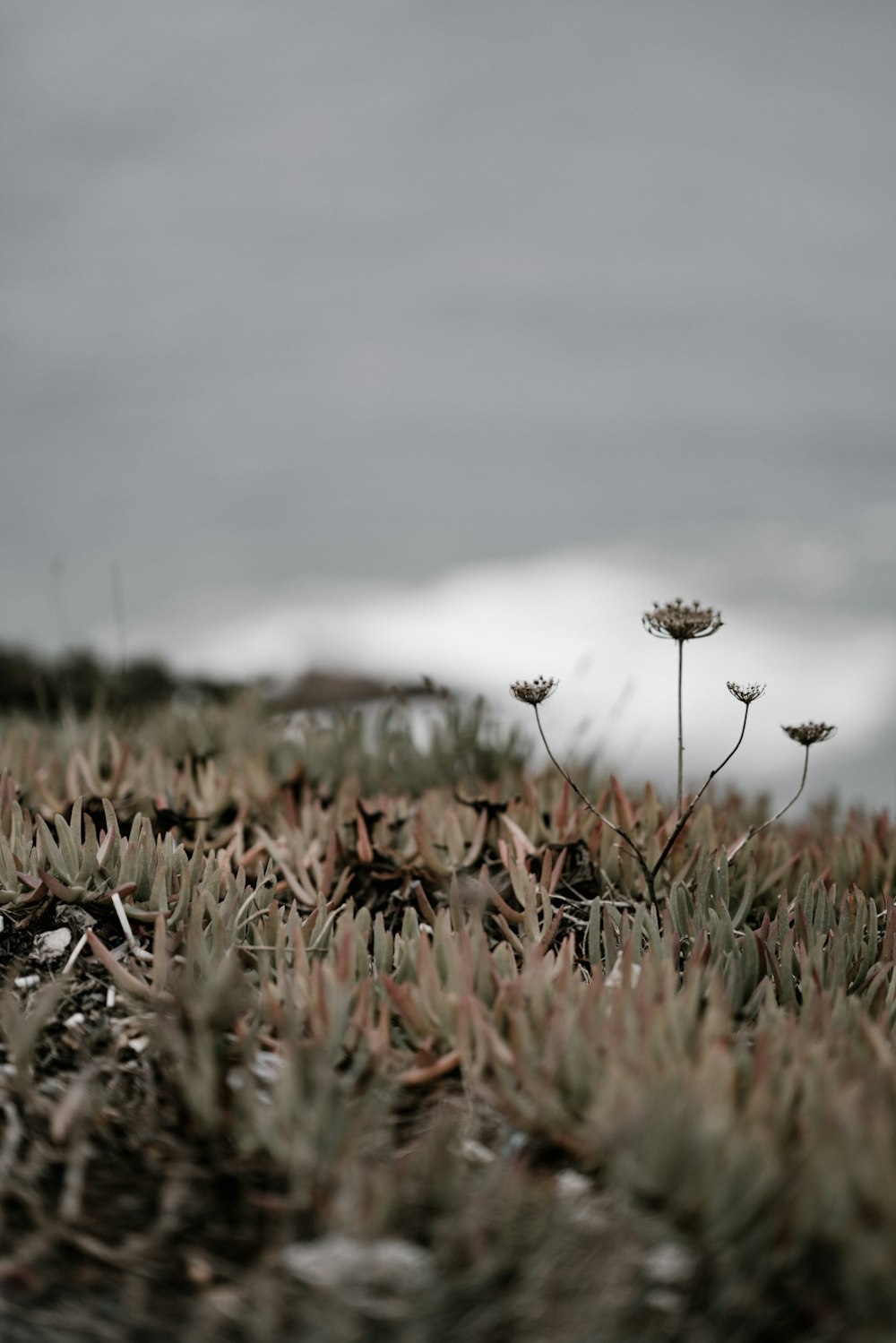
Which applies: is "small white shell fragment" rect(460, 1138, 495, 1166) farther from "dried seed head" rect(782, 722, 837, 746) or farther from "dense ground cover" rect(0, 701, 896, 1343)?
"dried seed head" rect(782, 722, 837, 746)

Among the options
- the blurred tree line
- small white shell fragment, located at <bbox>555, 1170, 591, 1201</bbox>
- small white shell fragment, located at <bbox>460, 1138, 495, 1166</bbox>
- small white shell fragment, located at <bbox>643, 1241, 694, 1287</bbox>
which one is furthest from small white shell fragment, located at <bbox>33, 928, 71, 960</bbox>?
the blurred tree line

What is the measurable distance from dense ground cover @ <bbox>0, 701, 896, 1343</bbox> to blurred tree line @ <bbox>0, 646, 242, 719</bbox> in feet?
29.1

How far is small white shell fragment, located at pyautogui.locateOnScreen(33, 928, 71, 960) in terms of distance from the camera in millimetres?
3020

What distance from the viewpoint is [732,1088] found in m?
2.11

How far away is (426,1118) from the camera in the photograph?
2.36m

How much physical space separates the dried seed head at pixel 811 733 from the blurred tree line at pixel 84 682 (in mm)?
8952

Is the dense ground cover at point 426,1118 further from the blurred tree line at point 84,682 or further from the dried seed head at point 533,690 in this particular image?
the blurred tree line at point 84,682

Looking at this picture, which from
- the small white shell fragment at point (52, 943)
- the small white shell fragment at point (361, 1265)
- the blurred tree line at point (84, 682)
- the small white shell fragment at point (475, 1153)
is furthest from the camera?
the blurred tree line at point (84, 682)

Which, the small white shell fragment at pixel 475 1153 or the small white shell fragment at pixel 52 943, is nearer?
the small white shell fragment at pixel 475 1153

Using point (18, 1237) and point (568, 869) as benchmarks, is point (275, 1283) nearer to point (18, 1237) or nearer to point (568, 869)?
point (18, 1237)

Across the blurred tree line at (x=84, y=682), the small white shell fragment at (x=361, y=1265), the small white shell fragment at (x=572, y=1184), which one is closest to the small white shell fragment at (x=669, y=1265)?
the small white shell fragment at (x=572, y=1184)

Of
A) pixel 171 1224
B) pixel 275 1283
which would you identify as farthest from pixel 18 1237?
pixel 275 1283

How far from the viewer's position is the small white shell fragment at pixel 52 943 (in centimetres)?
302

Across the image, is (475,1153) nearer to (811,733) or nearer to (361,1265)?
(361,1265)
